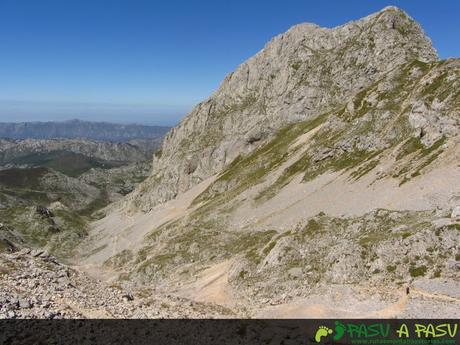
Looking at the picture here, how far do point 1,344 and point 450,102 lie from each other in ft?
267

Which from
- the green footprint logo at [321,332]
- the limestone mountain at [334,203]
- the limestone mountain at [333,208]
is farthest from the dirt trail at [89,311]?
the limestone mountain at [334,203]

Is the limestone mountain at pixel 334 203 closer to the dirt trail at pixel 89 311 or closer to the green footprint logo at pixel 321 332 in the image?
the green footprint logo at pixel 321 332

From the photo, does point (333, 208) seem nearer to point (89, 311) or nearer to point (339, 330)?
point (339, 330)

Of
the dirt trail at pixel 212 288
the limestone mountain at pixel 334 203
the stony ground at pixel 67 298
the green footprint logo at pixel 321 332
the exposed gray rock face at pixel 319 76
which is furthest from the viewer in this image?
the exposed gray rock face at pixel 319 76

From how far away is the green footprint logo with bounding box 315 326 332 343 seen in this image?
3359cm

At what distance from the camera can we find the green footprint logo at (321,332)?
1322 inches

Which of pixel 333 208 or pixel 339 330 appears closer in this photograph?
pixel 339 330

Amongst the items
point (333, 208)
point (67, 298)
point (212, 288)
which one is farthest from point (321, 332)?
point (333, 208)

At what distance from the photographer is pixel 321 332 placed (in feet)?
113

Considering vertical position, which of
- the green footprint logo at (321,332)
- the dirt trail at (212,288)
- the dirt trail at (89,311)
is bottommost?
the dirt trail at (212,288)

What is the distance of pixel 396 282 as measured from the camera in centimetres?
4288

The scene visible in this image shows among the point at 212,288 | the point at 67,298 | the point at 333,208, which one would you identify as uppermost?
the point at 333,208

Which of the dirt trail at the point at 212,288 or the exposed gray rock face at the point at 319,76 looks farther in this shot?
the exposed gray rock face at the point at 319,76

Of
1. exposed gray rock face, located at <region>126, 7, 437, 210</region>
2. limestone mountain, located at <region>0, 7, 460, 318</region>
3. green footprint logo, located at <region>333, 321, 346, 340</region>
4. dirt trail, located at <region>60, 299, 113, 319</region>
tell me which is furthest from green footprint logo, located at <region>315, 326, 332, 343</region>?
exposed gray rock face, located at <region>126, 7, 437, 210</region>
